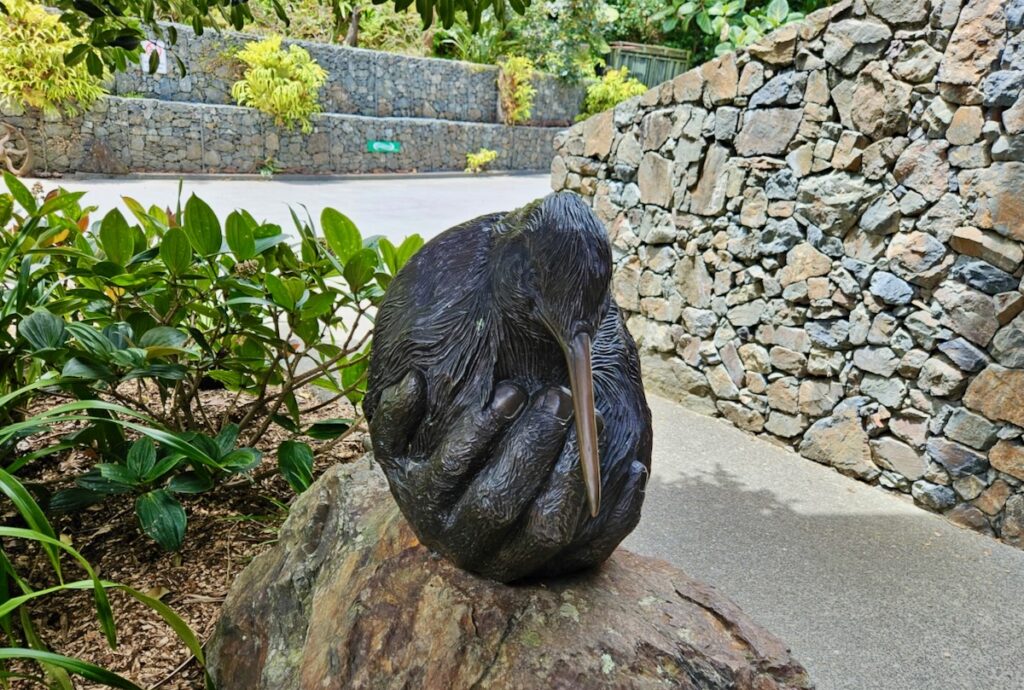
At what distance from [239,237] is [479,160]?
377 inches

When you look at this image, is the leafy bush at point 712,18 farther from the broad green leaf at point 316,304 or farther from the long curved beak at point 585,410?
the long curved beak at point 585,410

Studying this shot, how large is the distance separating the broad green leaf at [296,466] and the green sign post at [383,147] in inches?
351

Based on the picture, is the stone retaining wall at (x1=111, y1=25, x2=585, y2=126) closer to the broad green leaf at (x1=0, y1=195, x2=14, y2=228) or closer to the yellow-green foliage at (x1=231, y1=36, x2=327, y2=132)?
the yellow-green foliage at (x1=231, y1=36, x2=327, y2=132)

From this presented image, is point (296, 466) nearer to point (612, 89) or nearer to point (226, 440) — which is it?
point (226, 440)

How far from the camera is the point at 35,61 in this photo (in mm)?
7395

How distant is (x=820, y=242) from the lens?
11.9 ft

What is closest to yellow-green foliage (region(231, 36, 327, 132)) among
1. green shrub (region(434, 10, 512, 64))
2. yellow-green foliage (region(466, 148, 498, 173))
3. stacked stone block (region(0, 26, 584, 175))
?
stacked stone block (region(0, 26, 584, 175))

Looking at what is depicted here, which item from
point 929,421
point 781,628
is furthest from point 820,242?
point 781,628

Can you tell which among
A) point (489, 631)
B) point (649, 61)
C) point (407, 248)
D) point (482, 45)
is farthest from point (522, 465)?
point (649, 61)

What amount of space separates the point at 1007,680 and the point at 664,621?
66.1 inches

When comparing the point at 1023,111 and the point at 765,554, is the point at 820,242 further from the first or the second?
the point at 765,554

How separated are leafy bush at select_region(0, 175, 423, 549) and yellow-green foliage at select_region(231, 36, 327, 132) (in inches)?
283

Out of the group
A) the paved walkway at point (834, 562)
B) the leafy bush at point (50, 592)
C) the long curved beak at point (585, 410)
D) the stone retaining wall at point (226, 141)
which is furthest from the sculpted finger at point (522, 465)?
the stone retaining wall at point (226, 141)

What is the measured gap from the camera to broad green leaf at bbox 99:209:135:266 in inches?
92.4
